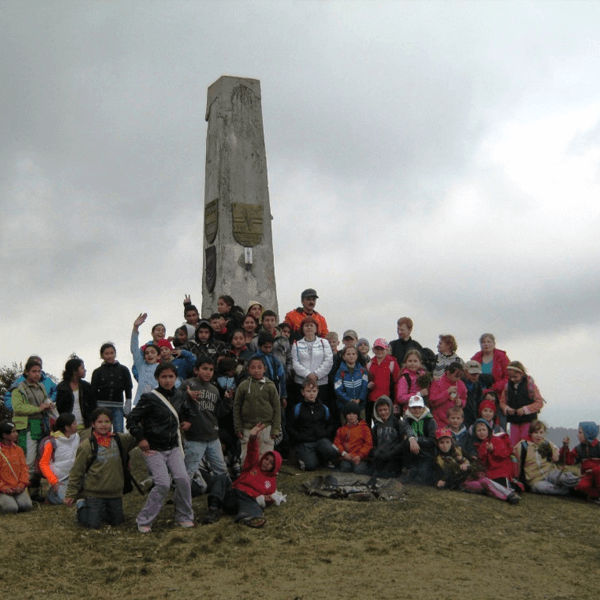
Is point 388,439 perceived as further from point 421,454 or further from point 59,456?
point 59,456

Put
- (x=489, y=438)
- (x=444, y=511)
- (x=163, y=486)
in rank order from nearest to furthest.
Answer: (x=163, y=486) < (x=444, y=511) < (x=489, y=438)

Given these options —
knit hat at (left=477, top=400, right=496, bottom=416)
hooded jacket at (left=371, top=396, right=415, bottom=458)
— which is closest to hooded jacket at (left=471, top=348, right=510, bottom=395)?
knit hat at (left=477, top=400, right=496, bottom=416)

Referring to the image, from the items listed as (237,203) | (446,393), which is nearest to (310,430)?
(446,393)

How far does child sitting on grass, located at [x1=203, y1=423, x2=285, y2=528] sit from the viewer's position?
7477 mm

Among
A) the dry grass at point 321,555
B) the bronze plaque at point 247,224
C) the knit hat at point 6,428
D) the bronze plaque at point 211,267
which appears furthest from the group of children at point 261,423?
the bronze plaque at point 247,224

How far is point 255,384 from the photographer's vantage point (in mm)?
8578

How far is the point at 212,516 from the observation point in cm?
748

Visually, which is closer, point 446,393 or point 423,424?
point 423,424

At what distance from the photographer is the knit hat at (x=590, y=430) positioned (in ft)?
31.4

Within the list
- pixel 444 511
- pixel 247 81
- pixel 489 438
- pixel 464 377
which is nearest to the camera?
pixel 444 511

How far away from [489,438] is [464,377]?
1116mm

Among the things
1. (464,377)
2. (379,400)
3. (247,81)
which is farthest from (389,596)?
(247,81)

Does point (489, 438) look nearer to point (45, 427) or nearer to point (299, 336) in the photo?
point (299, 336)

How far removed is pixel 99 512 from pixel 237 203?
22.7 ft
